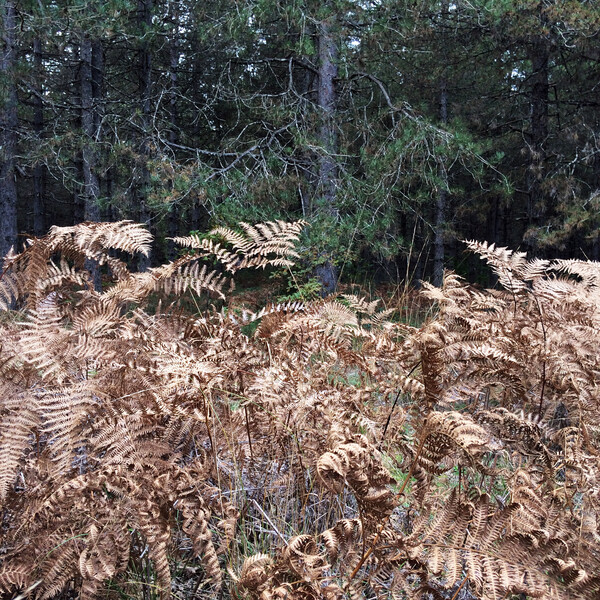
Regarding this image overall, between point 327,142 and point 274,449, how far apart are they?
25.2 ft

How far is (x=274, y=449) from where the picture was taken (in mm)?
1795

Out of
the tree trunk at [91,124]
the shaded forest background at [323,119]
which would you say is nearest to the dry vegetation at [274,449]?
the shaded forest background at [323,119]

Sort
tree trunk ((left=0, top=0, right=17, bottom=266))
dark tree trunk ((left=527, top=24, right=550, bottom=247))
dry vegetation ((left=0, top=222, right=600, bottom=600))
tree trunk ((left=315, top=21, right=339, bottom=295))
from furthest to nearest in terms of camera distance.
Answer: dark tree trunk ((left=527, top=24, right=550, bottom=247)), tree trunk ((left=0, top=0, right=17, bottom=266)), tree trunk ((left=315, top=21, right=339, bottom=295)), dry vegetation ((left=0, top=222, right=600, bottom=600))

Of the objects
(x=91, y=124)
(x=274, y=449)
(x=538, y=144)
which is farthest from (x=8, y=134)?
(x=274, y=449)

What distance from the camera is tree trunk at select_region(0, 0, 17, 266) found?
1037 cm

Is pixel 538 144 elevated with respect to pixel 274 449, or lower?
elevated

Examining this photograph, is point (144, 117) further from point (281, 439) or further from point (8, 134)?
point (281, 439)

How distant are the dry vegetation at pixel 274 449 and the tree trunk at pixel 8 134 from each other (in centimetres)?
970

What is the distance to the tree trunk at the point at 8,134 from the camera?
1037 centimetres

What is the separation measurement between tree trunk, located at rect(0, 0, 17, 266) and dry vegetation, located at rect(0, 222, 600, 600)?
9.70 m

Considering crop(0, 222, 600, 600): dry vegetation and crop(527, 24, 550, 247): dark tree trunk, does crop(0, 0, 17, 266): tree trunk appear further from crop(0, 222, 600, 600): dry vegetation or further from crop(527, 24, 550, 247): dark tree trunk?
crop(527, 24, 550, 247): dark tree trunk

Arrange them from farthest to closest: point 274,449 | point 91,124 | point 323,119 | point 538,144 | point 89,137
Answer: point 91,124, point 538,144, point 89,137, point 323,119, point 274,449

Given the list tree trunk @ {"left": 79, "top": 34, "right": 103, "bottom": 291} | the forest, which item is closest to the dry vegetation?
the forest

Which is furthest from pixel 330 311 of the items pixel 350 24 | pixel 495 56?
pixel 495 56
